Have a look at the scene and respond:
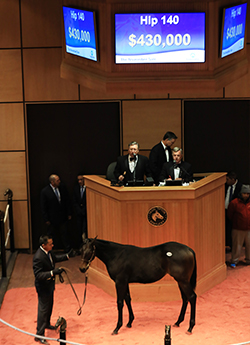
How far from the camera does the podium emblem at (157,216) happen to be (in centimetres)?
719

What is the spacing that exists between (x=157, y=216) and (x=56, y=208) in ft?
8.52

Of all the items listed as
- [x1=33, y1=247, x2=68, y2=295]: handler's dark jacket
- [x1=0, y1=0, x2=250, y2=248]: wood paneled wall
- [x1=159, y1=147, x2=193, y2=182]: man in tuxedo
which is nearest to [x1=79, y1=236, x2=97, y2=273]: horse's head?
→ [x1=33, y1=247, x2=68, y2=295]: handler's dark jacket

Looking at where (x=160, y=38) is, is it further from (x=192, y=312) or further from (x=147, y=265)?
(x=192, y=312)

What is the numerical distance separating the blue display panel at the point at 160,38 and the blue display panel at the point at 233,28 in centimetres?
40

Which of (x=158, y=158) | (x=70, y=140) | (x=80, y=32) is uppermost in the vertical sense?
(x=80, y=32)

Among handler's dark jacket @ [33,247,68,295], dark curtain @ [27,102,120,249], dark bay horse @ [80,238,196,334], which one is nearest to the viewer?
handler's dark jacket @ [33,247,68,295]

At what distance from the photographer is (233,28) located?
807 centimetres

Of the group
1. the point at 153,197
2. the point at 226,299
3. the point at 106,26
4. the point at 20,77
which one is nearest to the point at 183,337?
the point at 226,299

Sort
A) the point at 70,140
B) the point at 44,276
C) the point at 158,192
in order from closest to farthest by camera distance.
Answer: the point at 44,276
the point at 158,192
the point at 70,140

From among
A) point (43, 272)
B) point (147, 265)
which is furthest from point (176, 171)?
point (43, 272)

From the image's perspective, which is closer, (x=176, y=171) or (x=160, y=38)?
(x=176, y=171)

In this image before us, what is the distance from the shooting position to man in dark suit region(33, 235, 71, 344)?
5.87m

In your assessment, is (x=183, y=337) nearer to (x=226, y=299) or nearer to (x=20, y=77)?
(x=226, y=299)

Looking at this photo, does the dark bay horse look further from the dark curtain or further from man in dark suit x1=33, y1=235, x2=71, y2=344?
the dark curtain
